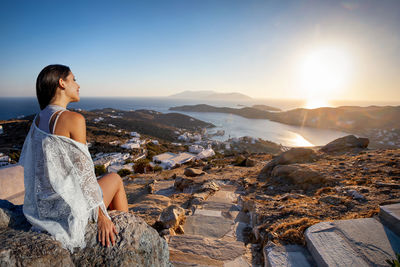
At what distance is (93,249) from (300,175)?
5.16m

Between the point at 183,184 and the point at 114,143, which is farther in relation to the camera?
the point at 114,143

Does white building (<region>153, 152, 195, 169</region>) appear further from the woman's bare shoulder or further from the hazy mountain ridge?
the hazy mountain ridge

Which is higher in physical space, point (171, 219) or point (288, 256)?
point (288, 256)

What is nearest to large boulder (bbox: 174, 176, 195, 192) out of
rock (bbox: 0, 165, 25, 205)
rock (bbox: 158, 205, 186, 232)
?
rock (bbox: 158, 205, 186, 232)

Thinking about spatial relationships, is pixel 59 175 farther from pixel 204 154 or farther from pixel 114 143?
pixel 114 143

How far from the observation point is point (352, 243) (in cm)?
175

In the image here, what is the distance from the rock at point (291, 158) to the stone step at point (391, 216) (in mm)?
4896

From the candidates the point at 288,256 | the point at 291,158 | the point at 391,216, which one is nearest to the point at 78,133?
the point at 288,256

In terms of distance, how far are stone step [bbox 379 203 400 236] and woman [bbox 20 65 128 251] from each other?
2656 mm

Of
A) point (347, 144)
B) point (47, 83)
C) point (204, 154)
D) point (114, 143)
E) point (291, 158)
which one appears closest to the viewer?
point (47, 83)

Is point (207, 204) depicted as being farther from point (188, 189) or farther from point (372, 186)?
point (372, 186)

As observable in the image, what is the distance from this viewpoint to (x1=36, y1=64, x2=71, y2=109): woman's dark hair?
126 centimetres

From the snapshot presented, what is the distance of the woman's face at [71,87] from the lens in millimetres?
1332

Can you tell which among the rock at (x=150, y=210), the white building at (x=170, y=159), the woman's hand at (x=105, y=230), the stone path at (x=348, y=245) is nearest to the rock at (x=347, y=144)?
the stone path at (x=348, y=245)
